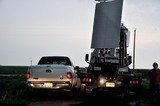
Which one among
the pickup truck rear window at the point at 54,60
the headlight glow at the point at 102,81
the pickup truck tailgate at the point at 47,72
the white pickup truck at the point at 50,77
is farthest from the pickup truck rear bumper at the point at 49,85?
the pickup truck rear window at the point at 54,60

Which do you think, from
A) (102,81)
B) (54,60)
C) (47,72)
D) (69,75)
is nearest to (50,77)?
(47,72)

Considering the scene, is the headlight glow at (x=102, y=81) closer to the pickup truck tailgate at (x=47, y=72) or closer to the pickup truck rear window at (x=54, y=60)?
the pickup truck tailgate at (x=47, y=72)

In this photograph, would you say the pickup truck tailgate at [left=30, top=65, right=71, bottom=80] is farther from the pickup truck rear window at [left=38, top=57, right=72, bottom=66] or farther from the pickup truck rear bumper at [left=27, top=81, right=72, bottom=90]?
the pickup truck rear window at [left=38, top=57, right=72, bottom=66]

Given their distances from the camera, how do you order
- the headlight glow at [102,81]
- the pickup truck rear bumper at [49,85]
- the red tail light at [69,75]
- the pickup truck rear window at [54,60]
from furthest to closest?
the pickup truck rear window at [54,60], the headlight glow at [102,81], the red tail light at [69,75], the pickup truck rear bumper at [49,85]

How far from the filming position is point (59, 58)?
20766 mm

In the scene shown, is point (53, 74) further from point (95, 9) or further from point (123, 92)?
point (95, 9)

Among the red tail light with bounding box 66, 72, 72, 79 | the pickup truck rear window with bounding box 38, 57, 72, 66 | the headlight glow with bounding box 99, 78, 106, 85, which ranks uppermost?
the pickup truck rear window with bounding box 38, 57, 72, 66

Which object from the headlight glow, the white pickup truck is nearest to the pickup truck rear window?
the white pickup truck

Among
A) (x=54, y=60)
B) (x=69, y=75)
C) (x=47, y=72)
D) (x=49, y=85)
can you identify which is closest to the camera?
(x=49, y=85)

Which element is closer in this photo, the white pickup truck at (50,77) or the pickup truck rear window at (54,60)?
the white pickup truck at (50,77)

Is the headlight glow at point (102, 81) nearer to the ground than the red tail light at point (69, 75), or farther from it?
nearer to the ground

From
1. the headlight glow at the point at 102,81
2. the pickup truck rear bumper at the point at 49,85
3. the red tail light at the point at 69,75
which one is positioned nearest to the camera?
the pickup truck rear bumper at the point at 49,85

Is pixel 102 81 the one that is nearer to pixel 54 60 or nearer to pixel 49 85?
pixel 49 85

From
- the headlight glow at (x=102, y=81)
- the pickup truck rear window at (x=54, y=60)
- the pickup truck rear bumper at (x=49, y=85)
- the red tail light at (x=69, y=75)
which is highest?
the pickup truck rear window at (x=54, y=60)
